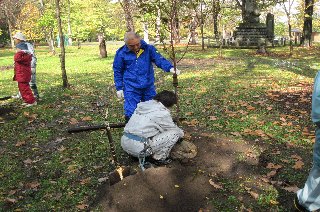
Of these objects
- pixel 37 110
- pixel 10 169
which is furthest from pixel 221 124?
pixel 37 110

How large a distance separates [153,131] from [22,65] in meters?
5.70

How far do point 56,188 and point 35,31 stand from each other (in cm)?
3508

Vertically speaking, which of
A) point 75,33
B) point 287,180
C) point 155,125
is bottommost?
point 287,180

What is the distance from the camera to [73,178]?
5.09 meters

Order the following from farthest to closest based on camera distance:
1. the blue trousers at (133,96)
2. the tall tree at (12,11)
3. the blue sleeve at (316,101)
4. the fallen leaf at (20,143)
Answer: the tall tree at (12,11) < the fallen leaf at (20,143) < the blue trousers at (133,96) < the blue sleeve at (316,101)

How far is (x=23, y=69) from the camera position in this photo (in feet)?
29.6

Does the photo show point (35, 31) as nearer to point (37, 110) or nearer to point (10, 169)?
point (37, 110)

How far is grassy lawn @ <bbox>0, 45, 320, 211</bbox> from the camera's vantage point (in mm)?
4781

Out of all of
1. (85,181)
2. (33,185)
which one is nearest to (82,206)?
(85,181)

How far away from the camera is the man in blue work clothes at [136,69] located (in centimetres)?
559

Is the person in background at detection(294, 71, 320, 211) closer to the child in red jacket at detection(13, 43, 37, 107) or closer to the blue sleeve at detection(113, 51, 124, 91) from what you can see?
the blue sleeve at detection(113, 51, 124, 91)

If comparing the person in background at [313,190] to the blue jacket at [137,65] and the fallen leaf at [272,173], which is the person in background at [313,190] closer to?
the fallen leaf at [272,173]

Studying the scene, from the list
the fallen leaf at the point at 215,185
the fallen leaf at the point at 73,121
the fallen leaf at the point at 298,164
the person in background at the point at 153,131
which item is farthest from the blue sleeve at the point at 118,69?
the fallen leaf at the point at 298,164

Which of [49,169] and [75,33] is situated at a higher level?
[75,33]
